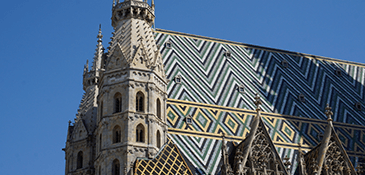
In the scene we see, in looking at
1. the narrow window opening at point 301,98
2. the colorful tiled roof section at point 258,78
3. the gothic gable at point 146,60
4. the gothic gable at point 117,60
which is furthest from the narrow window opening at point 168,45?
the narrow window opening at point 301,98

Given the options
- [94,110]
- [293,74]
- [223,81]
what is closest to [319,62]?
[293,74]

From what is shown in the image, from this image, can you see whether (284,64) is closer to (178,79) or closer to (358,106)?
(358,106)

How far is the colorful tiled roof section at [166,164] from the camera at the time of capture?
27.0 m

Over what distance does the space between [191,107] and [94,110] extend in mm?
5047

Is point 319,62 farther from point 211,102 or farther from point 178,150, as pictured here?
point 178,150

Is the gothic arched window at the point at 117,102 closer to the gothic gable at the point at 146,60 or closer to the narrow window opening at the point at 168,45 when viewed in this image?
the gothic gable at the point at 146,60

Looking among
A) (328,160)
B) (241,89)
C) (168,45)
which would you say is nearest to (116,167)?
(328,160)

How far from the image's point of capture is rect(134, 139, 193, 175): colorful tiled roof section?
2703 centimetres

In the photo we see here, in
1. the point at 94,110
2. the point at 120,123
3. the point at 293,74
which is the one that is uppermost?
the point at 293,74

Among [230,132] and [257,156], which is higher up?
[230,132]

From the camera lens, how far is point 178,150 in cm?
2891

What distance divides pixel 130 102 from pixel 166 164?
317cm

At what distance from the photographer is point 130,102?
1131 inches

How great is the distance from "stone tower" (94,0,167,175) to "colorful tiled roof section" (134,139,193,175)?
1.07ft
